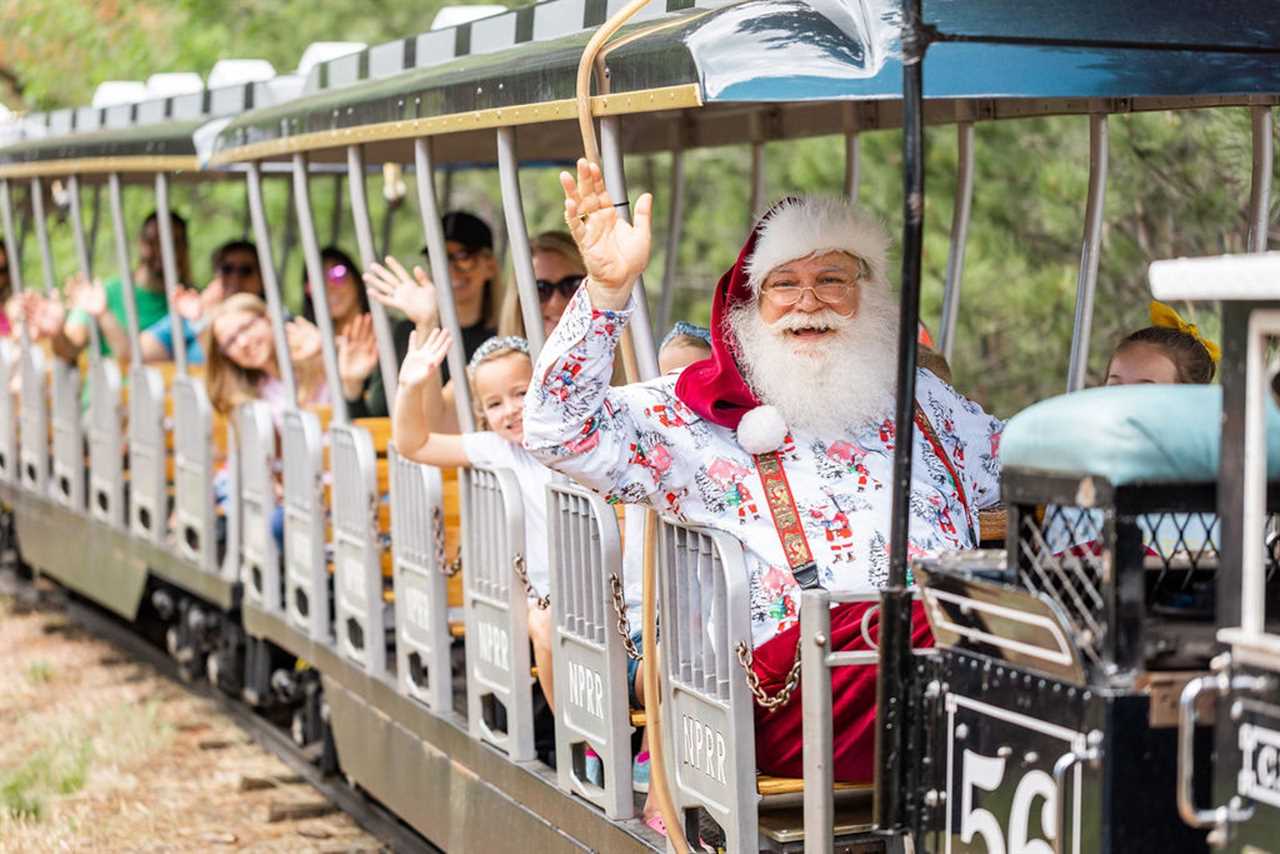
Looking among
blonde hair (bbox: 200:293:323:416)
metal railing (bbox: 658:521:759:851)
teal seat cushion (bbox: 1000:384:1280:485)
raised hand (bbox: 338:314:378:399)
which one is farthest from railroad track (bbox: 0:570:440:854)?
teal seat cushion (bbox: 1000:384:1280:485)

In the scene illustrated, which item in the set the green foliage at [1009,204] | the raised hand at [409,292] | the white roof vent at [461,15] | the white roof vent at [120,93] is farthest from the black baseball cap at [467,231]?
the white roof vent at [120,93]

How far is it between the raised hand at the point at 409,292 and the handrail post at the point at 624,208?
1.32 metres

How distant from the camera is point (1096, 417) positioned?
293 centimetres

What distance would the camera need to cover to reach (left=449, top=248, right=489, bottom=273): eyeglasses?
24.6ft

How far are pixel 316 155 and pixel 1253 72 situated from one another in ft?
12.8

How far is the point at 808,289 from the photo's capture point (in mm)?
4461

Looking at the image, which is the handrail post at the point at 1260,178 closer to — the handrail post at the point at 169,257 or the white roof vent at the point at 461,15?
the white roof vent at the point at 461,15

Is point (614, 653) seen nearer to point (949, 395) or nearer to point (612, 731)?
point (612, 731)

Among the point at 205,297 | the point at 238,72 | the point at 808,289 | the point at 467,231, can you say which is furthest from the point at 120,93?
the point at 808,289

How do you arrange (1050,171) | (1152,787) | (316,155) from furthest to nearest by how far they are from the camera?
(1050,171) < (316,155) < (1152,787)

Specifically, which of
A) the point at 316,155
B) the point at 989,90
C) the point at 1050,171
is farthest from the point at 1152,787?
the point at 1050,171

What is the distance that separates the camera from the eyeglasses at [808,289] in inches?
176

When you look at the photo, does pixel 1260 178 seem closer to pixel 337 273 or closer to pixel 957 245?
pixel 957 245

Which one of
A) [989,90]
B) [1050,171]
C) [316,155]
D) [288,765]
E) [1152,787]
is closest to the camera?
[1152,787]
